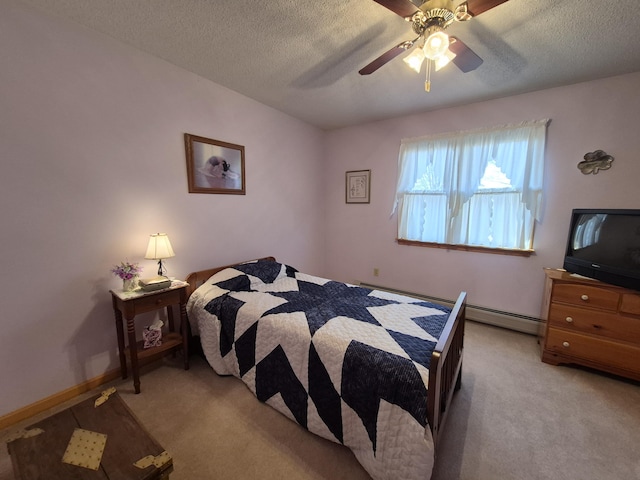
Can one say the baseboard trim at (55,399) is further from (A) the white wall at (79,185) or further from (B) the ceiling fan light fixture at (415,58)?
(B) the ceiling fan light fixture at (415,58)

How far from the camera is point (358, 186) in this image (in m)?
3.83

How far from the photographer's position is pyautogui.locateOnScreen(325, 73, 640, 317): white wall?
2338 millimetres

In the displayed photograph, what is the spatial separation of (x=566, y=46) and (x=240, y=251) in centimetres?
326

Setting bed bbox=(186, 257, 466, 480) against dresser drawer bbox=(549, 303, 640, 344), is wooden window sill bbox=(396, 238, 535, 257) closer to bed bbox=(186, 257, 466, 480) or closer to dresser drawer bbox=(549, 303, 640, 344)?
dresser drawer bbox=(549, 303, 640, 344)

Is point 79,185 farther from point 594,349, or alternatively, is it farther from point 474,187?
point 594,349

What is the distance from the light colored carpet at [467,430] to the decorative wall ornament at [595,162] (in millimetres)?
1813

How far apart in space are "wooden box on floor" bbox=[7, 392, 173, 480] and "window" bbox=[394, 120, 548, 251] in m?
3.18

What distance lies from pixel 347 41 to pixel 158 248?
6.83 feet

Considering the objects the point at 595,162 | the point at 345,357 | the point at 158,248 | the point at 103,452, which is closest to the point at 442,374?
the point at 345,357

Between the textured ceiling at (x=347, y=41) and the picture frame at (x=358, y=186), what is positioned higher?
the textured ceiling at (x=347, y=41)

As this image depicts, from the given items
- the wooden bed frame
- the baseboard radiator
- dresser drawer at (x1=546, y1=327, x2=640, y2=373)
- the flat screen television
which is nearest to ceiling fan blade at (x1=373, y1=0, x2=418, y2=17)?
the wooden bed frame

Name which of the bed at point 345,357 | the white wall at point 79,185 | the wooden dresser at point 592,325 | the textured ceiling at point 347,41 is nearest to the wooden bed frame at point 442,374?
the bed at point 345,357

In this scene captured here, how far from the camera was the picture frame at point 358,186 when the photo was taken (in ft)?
12.3

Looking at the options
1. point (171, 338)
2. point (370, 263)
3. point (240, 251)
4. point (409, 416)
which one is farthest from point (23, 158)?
point (370, 263)
